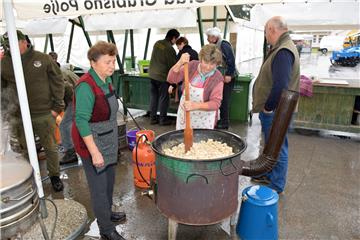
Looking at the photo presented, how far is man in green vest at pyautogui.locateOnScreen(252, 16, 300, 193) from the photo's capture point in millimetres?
2838

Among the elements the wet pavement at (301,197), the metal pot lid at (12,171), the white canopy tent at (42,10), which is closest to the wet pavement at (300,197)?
the wet pavement at (301,197)

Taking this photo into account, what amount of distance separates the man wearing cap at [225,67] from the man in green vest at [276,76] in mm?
2248

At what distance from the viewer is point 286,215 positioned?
3.00 metres

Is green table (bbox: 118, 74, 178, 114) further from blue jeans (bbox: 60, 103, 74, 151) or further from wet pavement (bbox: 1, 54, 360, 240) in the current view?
blue jeans (bbox: 60, 103, 74, 151)

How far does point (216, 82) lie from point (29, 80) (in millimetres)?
2062

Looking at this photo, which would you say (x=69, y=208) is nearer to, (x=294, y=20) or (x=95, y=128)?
(x=95, y=128)

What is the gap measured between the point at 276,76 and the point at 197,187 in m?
1.50

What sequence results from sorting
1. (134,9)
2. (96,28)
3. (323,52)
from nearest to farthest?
1. (134,9)
2. (96,28)
3. (323,52)

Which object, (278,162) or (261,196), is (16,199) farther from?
(278,162)

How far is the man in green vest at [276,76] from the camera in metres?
2.84

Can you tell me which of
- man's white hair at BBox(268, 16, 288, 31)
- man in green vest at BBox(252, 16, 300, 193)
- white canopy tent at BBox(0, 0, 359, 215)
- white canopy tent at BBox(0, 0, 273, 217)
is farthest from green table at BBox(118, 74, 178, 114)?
man's white hair at BBox(268, 16, 288, 31)

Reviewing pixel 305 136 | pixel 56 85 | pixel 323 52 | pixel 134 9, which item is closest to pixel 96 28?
pixel 56 85

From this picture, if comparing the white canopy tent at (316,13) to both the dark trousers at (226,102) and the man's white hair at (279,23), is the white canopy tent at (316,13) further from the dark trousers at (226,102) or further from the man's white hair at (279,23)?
the dark trousers at (226,102)

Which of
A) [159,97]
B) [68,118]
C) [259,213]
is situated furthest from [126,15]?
[259,213]
